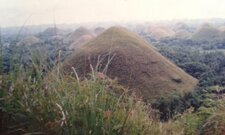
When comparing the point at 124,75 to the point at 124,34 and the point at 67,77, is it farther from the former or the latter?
the point at 67,77

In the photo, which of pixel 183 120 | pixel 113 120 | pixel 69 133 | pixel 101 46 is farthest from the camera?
pixel 101 46

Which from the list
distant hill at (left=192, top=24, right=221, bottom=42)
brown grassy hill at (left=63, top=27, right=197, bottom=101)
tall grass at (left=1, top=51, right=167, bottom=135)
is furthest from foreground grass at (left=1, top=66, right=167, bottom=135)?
distant hill at (left=192, top=24, right=221, bottom=42)

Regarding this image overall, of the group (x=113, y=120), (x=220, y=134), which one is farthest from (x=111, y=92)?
(x=220, y=134)

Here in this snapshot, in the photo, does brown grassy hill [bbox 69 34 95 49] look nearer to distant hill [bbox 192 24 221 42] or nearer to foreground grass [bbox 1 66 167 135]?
distant hill [bbox 192 24 221 42]

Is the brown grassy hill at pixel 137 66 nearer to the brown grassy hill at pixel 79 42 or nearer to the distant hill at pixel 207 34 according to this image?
A: the brown grassy hill at pixel 79 42

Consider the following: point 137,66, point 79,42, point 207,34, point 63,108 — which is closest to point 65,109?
point 63,108

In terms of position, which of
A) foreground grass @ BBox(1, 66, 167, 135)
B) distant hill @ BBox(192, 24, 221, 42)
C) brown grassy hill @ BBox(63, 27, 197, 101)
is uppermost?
foreground grass @ BBox(1, 66, 167, 135)

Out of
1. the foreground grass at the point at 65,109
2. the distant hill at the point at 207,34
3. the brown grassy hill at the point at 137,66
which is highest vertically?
the foreground grass at the point at 65,109

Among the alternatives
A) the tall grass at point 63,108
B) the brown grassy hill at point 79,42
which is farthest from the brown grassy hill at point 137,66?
the tall grass at point 63,108
